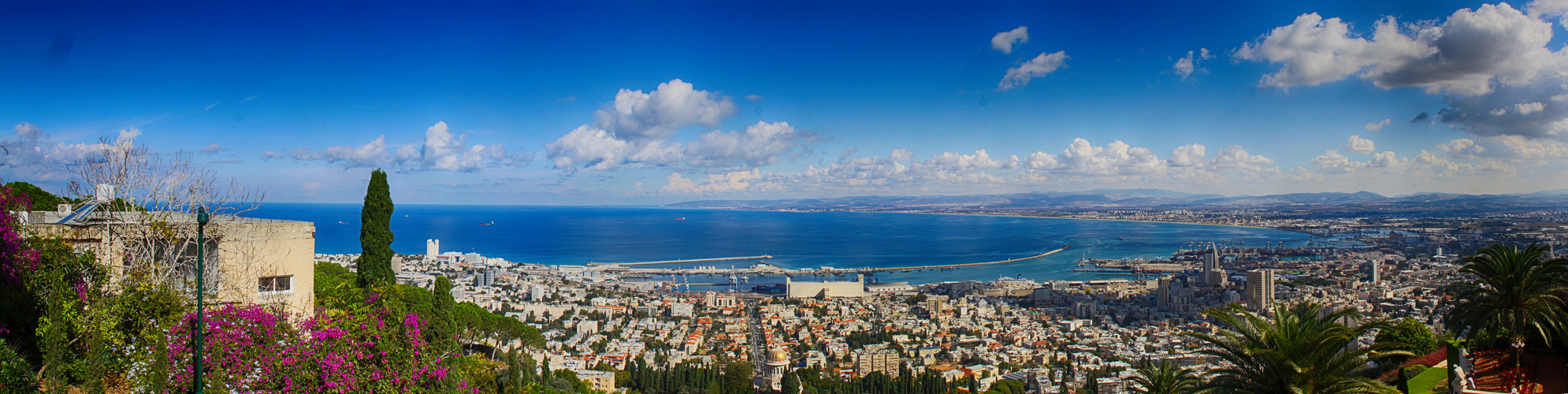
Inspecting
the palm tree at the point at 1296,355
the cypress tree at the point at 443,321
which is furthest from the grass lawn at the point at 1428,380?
the cypress tree at the point at 443,321

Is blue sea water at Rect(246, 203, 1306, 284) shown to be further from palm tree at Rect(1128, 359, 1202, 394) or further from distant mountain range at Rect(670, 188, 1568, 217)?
palm tree at Rect(1128, 359, 1202, 394)

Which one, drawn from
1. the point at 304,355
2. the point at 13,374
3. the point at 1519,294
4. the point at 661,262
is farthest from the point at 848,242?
the point at 13,374

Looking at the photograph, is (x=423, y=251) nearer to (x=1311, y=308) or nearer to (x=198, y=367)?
(x=198, y=367)

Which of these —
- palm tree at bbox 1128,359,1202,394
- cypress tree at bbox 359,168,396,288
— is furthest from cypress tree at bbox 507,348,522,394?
palm tree at bbox 1128,359,1202,394

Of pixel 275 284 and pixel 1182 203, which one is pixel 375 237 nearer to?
pixel 275 284

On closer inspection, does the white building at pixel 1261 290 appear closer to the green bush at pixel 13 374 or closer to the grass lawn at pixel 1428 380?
the grass lawn at pixel 1428 380
